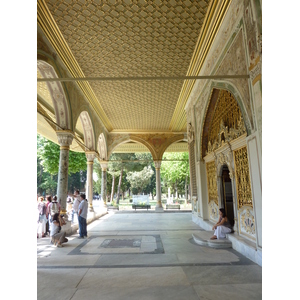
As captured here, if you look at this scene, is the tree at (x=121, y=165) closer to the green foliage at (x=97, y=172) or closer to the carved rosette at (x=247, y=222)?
the green foliage at (x=97, y=172)

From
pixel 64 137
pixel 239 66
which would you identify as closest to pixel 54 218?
pixel 64 137

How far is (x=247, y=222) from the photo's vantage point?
16.1 ft

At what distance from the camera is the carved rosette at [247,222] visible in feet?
15.2

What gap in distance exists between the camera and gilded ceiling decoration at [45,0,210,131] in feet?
16.1

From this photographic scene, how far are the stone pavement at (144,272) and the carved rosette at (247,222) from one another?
1.53 feet

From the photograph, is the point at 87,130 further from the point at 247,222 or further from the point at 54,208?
the point at 247,222

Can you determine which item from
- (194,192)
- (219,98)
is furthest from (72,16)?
(194,192)

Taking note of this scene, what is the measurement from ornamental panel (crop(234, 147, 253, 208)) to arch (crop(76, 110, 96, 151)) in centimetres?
618

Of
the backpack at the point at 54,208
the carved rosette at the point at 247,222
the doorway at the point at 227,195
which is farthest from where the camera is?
the doorway at the point at 227,195

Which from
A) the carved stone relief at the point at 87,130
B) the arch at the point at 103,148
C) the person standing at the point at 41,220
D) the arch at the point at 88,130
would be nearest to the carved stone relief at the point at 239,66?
the person standing at the point at 41,220

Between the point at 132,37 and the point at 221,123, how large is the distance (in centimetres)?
307

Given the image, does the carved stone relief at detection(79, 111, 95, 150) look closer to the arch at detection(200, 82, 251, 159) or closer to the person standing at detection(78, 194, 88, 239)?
the person standing at detection(78, 194, 88, 239)

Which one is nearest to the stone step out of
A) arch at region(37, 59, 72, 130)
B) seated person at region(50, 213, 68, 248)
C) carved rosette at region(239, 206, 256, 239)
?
carved rosette at region(239, 206, 256, 239)
